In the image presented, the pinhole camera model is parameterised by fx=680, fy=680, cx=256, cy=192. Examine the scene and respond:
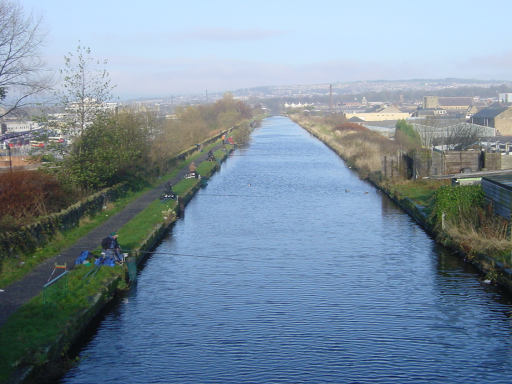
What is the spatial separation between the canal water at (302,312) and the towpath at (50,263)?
1611mm

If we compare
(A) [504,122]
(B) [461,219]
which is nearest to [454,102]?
(A) [504,122]

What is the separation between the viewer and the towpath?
13.1 metres

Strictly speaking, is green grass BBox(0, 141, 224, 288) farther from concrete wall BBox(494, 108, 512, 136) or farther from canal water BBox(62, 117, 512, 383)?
concrete wall BBox(494, 108, 512, 136)

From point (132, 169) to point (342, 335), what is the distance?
2014cm

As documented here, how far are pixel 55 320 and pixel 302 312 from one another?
17.3ft

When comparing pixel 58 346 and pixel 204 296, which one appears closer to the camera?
pixel 58 346

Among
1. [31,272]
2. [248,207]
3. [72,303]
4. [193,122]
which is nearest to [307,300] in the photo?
[72,303]

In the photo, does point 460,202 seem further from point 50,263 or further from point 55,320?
point 55,320

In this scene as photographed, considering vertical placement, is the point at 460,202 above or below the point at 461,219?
above

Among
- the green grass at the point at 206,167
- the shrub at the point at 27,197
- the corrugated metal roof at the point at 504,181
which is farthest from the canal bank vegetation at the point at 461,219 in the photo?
Answer: the shrub at the point at 27,197

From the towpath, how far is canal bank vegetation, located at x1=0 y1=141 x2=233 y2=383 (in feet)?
0.96

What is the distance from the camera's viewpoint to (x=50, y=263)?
1652cm

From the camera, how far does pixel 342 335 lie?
43.7ft

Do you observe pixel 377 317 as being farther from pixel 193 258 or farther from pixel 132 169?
pixel 132 169
